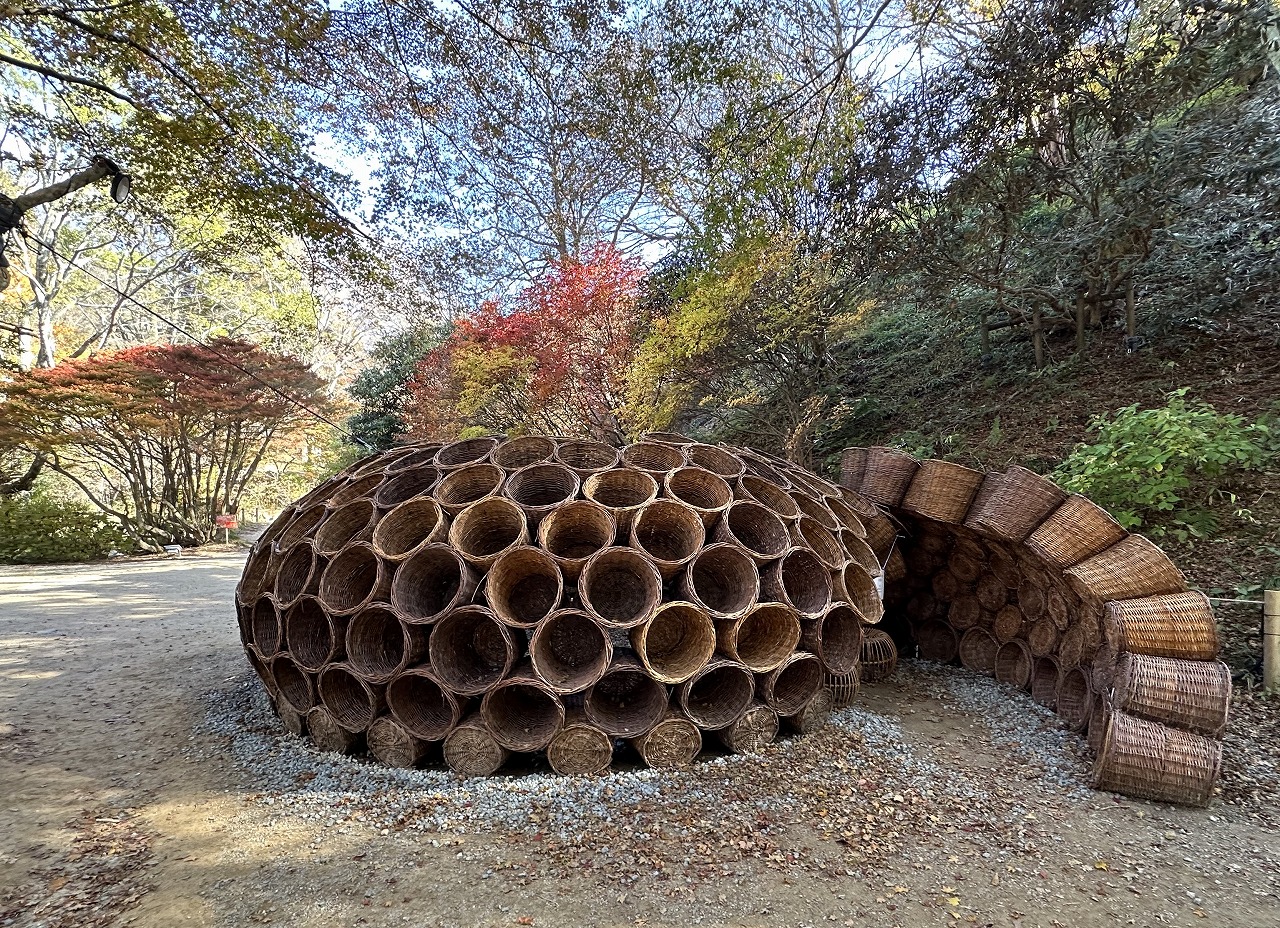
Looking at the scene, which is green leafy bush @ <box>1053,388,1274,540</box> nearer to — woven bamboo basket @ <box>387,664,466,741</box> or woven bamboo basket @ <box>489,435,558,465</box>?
woven bamboo basket @ <box>489,435,558,465</box>

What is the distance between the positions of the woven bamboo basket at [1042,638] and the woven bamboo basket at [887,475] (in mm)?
A: 1075

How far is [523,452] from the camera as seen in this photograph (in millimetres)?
3354

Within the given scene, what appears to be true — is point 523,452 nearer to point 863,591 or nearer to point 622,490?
point 622,490

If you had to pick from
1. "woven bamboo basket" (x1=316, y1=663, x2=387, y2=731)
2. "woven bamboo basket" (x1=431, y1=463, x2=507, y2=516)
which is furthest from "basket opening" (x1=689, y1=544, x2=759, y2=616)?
"woven bamboo basket" (x1=316, y1=663, x2=387, y2=731)

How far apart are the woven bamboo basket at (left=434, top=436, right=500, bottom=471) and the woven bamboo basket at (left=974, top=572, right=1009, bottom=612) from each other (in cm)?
330

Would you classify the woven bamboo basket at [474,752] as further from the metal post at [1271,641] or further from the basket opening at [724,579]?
the metal post at [1271,641]

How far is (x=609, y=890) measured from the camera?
6.53 ft

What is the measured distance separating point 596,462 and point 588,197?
1062 centimetres

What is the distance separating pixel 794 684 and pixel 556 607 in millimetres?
1330

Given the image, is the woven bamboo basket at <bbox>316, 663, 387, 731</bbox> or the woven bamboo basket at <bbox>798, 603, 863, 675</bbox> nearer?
the woven bamboo basket at <bbox>316, 663, 387, 731</bbox>

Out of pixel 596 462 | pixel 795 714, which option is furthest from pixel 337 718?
pixel 795 714

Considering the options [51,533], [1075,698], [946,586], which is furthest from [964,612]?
[51,533]

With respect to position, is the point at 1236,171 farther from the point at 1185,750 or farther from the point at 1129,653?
the point at 1185,750

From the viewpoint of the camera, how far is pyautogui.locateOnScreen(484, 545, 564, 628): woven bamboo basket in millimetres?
2701
